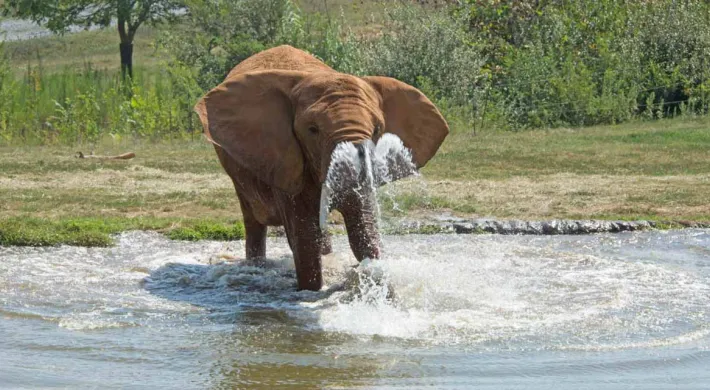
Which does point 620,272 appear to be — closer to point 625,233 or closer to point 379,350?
point 625,233

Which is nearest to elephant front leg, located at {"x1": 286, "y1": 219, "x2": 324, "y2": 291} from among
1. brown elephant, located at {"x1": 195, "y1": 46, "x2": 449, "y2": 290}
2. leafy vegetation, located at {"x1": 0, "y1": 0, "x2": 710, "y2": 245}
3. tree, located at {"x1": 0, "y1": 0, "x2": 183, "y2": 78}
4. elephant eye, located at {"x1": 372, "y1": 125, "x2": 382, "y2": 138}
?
brown elephant, located at {"x1": 195, "y1": 46, "x2": 449, "y2": 290}

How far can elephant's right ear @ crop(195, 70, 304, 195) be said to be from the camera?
9414 millimetres

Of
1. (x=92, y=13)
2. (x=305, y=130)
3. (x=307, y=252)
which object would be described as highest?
(x=305, y=130)

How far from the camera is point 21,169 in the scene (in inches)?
654

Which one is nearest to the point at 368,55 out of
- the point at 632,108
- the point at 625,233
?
the point at 632,108

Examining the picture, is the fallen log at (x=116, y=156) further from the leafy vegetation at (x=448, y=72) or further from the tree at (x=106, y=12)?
the tree at (x=106, y=12)

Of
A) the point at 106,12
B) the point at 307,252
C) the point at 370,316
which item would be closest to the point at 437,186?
the point at 307,252

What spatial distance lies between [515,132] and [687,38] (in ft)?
14.0

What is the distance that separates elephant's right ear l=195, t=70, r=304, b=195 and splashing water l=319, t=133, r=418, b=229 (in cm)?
61

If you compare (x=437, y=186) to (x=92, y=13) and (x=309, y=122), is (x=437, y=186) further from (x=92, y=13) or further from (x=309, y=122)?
(x=92, y=13)

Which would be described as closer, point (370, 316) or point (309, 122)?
point (370, 316)

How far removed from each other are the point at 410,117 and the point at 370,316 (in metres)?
1.69

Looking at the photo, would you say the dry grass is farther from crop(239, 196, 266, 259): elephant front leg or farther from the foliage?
the foliage

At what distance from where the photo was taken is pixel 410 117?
981 cm
